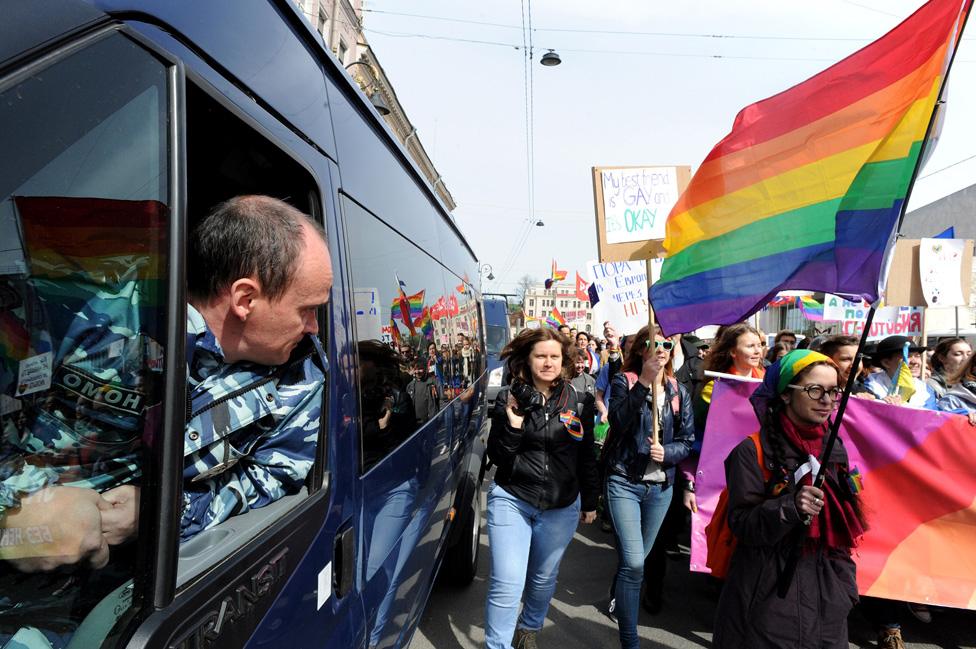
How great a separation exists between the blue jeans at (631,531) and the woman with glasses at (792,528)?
3.00 ft

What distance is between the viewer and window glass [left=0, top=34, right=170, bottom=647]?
826 millimetres

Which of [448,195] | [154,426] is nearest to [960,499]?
[154,426]

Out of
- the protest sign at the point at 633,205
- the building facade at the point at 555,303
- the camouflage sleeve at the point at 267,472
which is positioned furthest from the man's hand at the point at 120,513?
the building facade at the point at 555,303

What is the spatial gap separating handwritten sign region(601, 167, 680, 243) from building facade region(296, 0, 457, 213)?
12.2 m

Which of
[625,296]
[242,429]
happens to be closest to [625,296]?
[625,296]

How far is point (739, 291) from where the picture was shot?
288 centimetres

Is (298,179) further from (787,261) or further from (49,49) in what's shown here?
(787,261)

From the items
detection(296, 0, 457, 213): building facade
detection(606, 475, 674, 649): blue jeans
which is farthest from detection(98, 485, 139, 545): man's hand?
detection(296, 0, 457, 213): building facade

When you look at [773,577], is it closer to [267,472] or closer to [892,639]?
[267,472]

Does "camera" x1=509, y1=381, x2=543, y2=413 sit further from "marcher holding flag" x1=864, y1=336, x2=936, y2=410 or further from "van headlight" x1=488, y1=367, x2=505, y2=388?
"van headlight" x1=488, y1=367, x2=505, y2=388

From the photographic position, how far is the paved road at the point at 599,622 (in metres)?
4.02

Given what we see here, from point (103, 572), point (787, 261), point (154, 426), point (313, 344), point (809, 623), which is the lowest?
point (809, 623)

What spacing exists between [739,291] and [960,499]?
2.15 m

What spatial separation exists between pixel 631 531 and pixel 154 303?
3.22 metres
